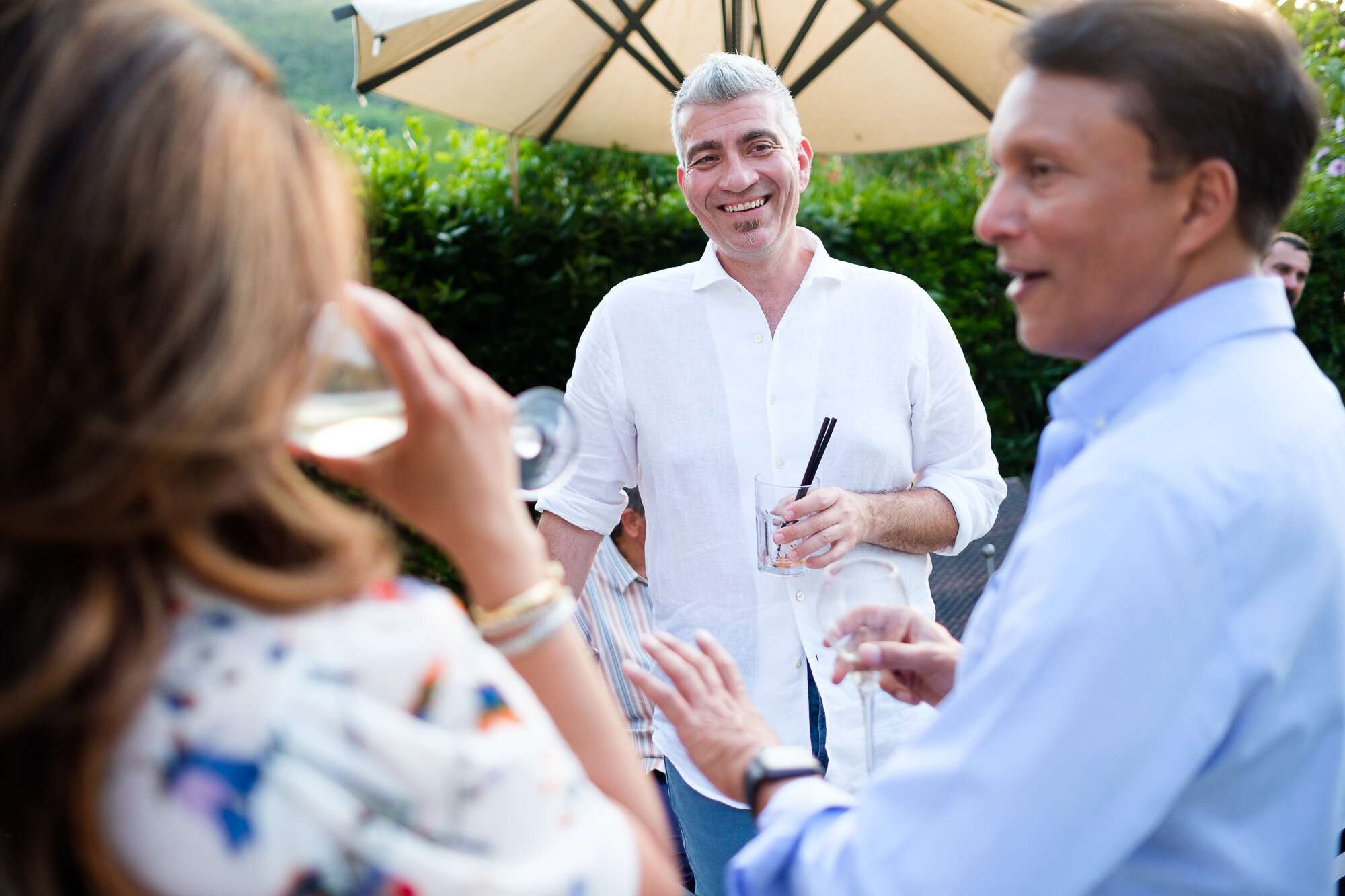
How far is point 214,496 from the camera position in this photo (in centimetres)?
81

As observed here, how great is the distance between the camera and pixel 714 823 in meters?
2.43

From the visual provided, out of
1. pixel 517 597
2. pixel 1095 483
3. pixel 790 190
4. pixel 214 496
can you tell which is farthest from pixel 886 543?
pixel 214 496

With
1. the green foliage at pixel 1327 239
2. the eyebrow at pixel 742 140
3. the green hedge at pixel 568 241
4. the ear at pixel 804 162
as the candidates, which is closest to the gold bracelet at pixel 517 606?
the eyebrow at pixel 742 140

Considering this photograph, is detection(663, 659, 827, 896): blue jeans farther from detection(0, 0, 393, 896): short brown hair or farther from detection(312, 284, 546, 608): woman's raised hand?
detection(0, 0, 393, 896): short brown hair

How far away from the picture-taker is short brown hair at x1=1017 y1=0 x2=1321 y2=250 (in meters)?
1.20

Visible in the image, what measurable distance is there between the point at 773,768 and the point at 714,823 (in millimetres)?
1197

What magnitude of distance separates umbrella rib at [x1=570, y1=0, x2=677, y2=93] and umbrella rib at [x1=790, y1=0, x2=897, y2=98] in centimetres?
56

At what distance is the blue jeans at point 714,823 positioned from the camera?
7.88 feet

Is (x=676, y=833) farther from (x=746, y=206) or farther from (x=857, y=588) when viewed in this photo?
(x=746, y=206)

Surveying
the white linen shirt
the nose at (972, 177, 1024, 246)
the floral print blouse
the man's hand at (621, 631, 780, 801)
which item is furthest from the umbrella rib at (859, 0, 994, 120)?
the floral print blouse

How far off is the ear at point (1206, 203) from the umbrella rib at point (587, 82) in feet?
10.6

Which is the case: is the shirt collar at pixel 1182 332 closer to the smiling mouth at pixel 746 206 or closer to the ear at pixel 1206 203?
the ear at pixel 1206 203

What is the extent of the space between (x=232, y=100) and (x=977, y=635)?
1053 mm

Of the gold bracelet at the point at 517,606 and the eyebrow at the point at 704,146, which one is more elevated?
the eyebrow at the point at 704,146
